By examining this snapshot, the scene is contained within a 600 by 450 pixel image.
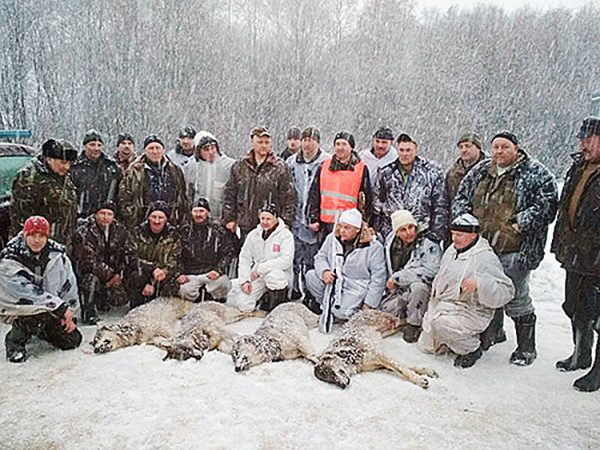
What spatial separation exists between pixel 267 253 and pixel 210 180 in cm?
119

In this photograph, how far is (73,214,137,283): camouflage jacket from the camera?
521 centimetres

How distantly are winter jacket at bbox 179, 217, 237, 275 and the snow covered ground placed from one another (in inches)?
53.8

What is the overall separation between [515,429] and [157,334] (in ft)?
9.93

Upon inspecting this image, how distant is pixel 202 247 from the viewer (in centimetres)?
555

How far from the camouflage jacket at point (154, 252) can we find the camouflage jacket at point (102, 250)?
14 centimetres

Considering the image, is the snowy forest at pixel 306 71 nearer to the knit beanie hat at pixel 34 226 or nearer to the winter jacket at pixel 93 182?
the winter jacket at pixel 93 182

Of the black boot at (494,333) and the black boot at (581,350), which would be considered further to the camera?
the black boot at (494,333)

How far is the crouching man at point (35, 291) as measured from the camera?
405 centimetres

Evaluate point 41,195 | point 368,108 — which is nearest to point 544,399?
point 41,195

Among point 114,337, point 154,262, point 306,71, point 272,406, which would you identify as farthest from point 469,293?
point 306,71

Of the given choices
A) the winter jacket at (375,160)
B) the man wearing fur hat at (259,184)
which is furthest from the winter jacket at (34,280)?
the winter jacket at (375,160)

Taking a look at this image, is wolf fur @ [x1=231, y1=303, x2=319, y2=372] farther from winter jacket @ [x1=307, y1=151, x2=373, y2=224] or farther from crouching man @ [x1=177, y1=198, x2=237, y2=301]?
winter jacket @ [x1=307, y1=151, x2=373, y2=224]

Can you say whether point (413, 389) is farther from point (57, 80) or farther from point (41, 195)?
point (57, 80)

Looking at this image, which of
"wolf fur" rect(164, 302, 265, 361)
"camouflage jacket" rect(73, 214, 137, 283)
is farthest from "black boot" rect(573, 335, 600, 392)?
"camouflage jacket" rect(73, 214, 137, 283)
